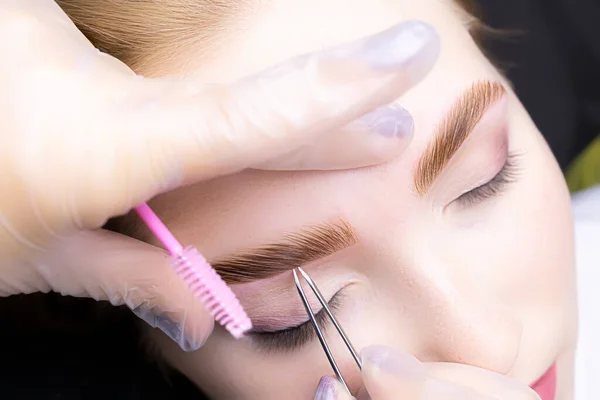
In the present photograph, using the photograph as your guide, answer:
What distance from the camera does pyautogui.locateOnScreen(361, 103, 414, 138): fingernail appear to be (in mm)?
682

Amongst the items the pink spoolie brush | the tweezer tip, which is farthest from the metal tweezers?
the pink spoolie brush

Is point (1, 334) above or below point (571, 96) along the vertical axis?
above

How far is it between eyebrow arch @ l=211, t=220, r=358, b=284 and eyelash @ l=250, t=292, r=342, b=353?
0.08m

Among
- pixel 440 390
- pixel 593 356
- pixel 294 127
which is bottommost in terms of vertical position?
pixel 593 356

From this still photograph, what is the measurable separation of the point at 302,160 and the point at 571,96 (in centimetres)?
131

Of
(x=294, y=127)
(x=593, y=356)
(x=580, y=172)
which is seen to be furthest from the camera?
(x=580, y=172)

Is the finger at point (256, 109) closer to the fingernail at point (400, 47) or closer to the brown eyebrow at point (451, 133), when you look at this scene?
the fingernail at point (400, 47)

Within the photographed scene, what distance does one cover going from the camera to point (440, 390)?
0.72m

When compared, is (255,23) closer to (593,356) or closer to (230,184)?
(230,184)

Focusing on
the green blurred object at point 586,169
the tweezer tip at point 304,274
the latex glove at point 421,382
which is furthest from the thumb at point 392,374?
the green blurred object at point 586,169

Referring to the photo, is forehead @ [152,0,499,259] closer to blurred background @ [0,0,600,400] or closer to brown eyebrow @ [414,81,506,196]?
brown eyebrow @ [414,81,506,196]

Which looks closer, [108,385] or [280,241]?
[280,241]

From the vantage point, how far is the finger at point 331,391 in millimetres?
760

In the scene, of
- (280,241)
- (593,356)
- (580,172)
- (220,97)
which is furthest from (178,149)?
(580,172)
